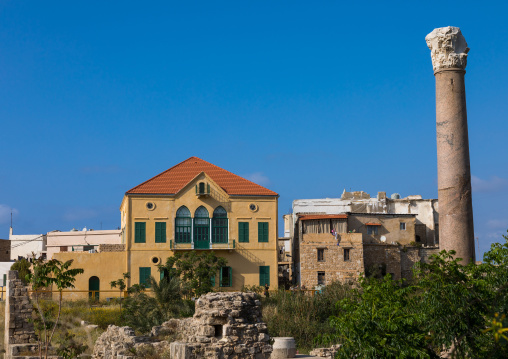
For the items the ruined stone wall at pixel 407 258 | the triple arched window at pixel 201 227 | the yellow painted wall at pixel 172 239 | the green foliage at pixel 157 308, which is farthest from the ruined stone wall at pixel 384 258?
the green foliage at pixel 157 308

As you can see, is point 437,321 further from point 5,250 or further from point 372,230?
point 5,250

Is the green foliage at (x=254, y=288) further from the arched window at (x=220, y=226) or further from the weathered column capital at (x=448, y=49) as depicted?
the weathered column capital at (x=448, y=49)

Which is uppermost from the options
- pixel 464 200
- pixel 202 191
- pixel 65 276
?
pixel 202 191

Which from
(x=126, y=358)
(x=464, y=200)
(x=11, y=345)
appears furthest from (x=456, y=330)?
(x=11, y=345)

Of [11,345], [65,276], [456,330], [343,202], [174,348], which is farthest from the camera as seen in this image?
[343,202]

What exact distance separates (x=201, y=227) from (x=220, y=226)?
3.81 feet

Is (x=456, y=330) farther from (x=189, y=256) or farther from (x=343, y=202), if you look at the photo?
(x=343, y=202)

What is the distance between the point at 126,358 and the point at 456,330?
8.18m

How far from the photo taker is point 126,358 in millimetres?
16281

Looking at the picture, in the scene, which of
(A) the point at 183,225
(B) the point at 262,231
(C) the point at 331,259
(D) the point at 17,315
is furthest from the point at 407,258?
(D) the point at 17,315

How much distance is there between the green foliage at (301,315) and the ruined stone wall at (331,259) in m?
8.50

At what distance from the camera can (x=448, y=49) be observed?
56.5 ft

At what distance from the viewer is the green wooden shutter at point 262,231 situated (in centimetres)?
4062

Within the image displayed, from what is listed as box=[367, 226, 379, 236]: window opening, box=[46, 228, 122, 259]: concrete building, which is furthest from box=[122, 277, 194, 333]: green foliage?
box=[46, 228, 122, 259]: concrete building
